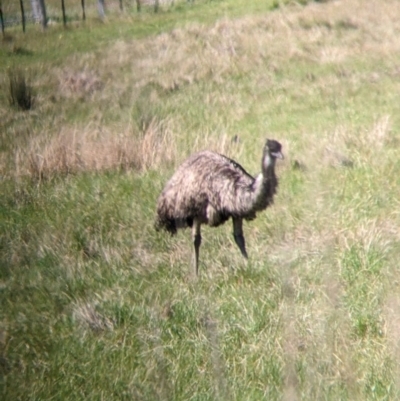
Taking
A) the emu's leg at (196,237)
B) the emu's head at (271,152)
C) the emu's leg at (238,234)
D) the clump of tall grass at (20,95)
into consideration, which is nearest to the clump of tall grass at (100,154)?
the emu's leg at (196,237)

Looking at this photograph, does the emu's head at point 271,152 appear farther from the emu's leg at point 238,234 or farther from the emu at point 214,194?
the emu's leg at point 238,234

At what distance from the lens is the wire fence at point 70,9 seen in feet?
91.7

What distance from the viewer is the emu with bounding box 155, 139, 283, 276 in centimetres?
607

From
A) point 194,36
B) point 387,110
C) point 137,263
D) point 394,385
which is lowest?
point 194,36

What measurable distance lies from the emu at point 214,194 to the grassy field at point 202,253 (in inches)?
9.5

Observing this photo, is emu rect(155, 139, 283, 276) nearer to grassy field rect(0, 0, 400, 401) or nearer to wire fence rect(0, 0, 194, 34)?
grassy field rect(0, 0, 400, 401)

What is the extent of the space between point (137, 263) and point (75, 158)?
130 inches

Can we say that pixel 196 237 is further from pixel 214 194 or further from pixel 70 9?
pixel 70 9

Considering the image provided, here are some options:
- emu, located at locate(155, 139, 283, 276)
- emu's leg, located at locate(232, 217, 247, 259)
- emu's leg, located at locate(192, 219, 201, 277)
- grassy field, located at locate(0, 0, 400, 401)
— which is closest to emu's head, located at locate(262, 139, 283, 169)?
emu, located at locate(155, 139, 283, 276)

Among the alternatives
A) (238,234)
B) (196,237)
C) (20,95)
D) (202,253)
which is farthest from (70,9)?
(238,234)

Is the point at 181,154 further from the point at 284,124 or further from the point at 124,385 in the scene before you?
the point at 124,385

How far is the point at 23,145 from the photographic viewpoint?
11.0 m

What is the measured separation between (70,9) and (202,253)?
31013 mm

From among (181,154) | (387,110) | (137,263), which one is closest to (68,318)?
(137,263)
